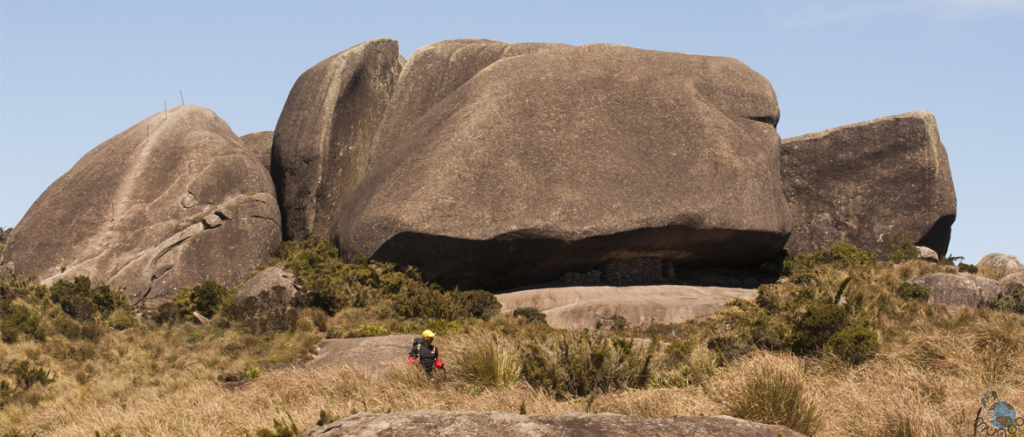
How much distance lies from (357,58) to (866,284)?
20.9m

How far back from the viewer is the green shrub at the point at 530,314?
2016 centimetres

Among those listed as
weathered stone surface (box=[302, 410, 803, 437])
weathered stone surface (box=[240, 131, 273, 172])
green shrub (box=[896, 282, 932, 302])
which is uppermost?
weathered stone surface (box=[240, 131, 273, 172])

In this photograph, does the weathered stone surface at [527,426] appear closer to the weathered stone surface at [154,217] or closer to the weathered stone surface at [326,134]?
the weathered stone surface at [154,217]

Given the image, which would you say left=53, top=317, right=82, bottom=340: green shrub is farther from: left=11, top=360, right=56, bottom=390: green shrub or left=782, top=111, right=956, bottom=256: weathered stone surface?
left=782, top=111, right=956, bottom=256: weathered stone surface

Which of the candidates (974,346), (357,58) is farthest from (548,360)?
(357,58)

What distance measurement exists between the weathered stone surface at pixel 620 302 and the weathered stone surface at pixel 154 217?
Answer: 10.3 metres

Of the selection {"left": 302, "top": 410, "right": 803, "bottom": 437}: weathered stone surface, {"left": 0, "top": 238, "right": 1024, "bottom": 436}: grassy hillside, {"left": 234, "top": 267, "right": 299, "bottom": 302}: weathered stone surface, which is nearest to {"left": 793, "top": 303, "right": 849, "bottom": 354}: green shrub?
{"left": 0, "top": 238, "right": 1024, "bottom": 436}: grassy hillside

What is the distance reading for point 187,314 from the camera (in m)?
23.0

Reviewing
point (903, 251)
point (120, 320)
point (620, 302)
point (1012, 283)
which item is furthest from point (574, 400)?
point (903, 251)

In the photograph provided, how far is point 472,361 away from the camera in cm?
1152

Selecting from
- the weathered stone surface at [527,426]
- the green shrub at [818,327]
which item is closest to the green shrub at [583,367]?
the green shrub at [818,327]

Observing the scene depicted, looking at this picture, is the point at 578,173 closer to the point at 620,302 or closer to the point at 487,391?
the point at 620,302

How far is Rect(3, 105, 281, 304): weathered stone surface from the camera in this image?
24.9 meters

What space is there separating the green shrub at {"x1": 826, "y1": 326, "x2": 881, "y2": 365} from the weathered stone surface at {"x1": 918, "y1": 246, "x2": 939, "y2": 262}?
1884 centimetres
